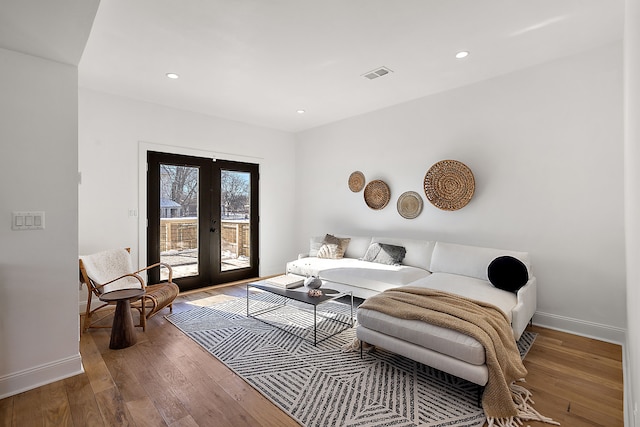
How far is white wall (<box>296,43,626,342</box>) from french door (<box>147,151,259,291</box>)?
8.44ft

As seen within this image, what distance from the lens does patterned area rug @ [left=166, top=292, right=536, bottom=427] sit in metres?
1.93

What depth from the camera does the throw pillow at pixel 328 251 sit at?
Answer: 473 cm

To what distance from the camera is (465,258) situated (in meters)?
3.57

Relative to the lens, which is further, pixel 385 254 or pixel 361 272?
pixel 385 254

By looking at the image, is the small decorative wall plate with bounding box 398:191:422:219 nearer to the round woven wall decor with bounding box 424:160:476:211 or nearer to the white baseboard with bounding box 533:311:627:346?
the round woven wall decor with bounding box 424:160:476:211

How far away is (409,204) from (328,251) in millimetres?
1381

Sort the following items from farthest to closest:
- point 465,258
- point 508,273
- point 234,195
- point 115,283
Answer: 1. point 234,195
2. point 465,258
3. point 115,283
4. point 508,273

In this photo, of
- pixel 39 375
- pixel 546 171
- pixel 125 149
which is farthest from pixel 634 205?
pixel 125 149

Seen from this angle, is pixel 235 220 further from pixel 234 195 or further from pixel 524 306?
pixel 524 306

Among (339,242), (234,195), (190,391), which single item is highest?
(234,195)

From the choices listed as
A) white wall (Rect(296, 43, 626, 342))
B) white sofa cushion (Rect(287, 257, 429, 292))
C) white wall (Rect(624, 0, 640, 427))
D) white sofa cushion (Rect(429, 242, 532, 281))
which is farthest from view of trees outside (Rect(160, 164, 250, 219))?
white wall (Rect(624, 0, 640, 427))

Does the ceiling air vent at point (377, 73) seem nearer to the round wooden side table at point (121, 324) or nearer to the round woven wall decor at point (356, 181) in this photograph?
the round woven wall decor at point (356, 181)

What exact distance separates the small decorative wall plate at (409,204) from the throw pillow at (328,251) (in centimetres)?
112

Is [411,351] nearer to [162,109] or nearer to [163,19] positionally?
[163,19]
